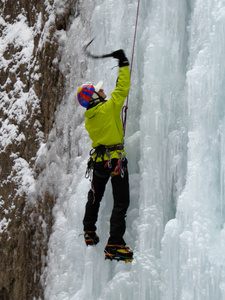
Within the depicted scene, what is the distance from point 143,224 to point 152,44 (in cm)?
162

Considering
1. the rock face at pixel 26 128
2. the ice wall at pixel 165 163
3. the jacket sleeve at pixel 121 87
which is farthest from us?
the rock face at pixel 26 128

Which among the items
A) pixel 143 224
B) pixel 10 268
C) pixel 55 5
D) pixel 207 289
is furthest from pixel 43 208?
pixel 207 289

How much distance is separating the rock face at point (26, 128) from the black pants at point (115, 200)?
1738 mm

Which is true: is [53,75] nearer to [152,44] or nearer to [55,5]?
[55,5]

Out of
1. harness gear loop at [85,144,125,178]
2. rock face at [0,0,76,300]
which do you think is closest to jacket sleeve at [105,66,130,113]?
harness gear loop at [85,144,125,178]

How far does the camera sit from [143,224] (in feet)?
11.5

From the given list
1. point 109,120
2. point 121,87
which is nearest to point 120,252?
point 109,120

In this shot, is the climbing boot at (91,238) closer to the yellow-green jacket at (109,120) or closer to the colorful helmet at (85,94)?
the yellow-green jacket at (109,120)

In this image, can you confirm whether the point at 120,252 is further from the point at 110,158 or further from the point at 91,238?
the point at 110,158

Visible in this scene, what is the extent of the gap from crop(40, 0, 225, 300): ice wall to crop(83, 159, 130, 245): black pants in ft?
0.55

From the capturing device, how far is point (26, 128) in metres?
6.35

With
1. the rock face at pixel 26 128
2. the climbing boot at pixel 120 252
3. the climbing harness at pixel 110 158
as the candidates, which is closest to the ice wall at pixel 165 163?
the climbing boot at pixel 120 252

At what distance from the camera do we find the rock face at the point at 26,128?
5.72 meters

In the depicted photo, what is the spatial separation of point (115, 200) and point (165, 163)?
54 cm
